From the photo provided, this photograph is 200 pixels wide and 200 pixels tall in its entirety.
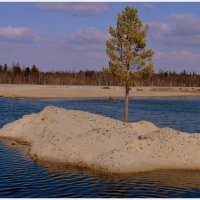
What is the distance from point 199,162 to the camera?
2033 centimetres

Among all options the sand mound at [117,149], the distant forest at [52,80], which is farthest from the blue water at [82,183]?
the distant forest at [52,80]

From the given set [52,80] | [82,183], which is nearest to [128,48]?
A: [82,183]

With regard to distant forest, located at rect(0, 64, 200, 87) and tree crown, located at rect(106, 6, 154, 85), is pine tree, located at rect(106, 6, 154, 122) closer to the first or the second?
tree crown, located at rect(106, 6, 154, 85)

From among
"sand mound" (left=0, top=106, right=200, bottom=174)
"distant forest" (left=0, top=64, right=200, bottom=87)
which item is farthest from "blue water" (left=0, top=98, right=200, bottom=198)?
"distant forest" (left=0, top=64, right=200, bottom=87)

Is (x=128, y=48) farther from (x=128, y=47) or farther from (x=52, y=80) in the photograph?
(x=52, y=80)

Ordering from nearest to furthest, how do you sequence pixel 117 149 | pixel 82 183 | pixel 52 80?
pixel 82 183
pixel 117 149
pixel 52 80

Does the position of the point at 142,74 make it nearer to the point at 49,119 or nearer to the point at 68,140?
the point at 49,119

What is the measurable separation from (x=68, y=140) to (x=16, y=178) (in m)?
6.15

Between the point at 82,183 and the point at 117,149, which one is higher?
the point at 117,149

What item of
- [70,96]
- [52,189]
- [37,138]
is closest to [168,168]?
[52,189]

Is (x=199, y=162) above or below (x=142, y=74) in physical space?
below

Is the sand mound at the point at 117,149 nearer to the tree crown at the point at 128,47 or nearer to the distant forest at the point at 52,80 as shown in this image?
the tree crown at the point at 128,47

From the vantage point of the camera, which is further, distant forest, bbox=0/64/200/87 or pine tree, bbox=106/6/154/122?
distant forest, bbox=0/64/200/87

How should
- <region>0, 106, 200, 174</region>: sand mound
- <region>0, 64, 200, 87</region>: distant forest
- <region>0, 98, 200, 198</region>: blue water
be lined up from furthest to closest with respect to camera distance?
<region>0, 64, 200, 87</region>: distant forest
<region>0, 106, 200, 174</region>: sand mound
<region>0, 98, 200, 198</region>: blue water
